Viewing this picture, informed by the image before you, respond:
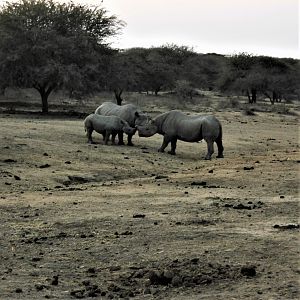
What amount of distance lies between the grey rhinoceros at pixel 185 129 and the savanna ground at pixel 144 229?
336 centimetres

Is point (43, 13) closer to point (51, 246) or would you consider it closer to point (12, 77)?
point (12, 77)

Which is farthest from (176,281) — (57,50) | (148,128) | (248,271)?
(57,50)

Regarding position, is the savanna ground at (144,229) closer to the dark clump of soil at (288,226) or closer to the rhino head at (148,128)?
the dark clump of soil at (288,226)

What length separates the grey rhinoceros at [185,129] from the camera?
2056cm

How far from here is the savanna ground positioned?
6.07 metres

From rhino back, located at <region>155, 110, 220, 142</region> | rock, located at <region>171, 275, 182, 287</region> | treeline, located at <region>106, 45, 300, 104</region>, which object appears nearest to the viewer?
rock, located at <region>171, 275, 182, 287</region>

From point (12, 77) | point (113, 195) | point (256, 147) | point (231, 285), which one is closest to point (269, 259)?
point (231, 285)

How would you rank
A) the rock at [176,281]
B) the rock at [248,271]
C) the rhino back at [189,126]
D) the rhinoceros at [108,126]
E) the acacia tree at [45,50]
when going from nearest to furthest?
1. the rock at [176,281]
2. the rock at [248,271]
3. the rhino back at [189,126]
4. the rhinoceros at [108,126]
5. the acacia tree at [45,50]

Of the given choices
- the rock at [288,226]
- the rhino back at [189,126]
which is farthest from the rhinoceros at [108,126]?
the rock at [288,226]

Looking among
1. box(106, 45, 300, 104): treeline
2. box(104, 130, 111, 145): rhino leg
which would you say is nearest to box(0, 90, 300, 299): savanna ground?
box(104, 130, 111, 145): rhino leg

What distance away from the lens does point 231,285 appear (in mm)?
5965

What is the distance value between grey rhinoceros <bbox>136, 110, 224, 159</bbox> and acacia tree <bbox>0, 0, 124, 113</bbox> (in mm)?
11234

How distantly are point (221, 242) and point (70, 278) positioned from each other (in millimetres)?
1873

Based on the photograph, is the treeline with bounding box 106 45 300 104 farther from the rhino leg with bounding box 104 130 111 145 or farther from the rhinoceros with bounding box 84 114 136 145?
the rhino leg with bounding box 104 130 111 145
